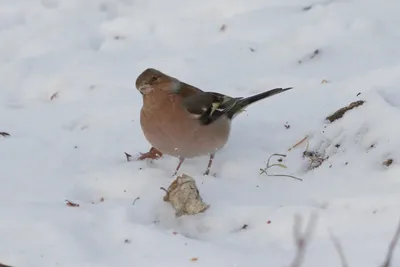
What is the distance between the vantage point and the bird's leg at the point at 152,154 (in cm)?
417

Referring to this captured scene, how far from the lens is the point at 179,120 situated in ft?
13.1

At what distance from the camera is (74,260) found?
9.90 feet

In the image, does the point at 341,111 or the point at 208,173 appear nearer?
the point at 208,173

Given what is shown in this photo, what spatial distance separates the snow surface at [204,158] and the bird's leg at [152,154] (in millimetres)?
62

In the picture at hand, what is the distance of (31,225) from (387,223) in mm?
1501

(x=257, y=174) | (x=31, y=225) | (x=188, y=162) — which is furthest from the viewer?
(x=188, y=162)

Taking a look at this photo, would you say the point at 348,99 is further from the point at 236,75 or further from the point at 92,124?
the point at 92,124

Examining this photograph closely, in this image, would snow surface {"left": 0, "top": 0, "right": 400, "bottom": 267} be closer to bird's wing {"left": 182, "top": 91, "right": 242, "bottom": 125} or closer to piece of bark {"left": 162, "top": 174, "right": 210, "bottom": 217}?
piece of bark {"left": 162, "top": 174, "right": 210, "bottom": 217}

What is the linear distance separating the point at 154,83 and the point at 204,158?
525 millimetres

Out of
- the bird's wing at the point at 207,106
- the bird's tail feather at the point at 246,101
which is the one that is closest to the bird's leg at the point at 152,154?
the bird's wing at the point at 207,106

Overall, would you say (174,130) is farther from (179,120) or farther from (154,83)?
(154,83)

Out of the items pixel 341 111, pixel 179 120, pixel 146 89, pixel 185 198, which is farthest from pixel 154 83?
pixel 341 111

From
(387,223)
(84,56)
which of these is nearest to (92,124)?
(84,56)

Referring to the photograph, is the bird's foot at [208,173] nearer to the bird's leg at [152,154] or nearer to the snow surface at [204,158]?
the snow surface at [204,158]
